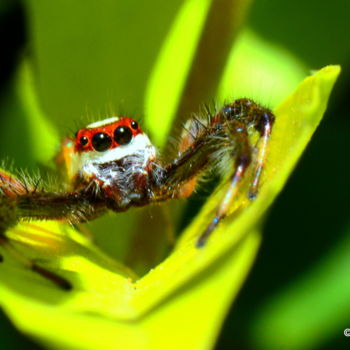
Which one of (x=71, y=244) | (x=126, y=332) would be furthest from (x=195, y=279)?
(x=71, y=244)

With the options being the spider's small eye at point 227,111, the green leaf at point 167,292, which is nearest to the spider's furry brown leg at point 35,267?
the green leaf at point 167,292

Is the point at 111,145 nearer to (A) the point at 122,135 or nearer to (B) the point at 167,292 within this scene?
(A) the point at 122,135

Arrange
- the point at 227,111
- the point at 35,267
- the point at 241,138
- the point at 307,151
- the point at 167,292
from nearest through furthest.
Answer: the point at 167,292
the point at 35,267
the point at 241,138
the point at 227,111
the point at 307,151

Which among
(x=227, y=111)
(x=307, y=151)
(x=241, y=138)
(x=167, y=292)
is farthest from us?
(x=307, y=151)

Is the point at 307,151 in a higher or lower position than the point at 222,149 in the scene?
lower

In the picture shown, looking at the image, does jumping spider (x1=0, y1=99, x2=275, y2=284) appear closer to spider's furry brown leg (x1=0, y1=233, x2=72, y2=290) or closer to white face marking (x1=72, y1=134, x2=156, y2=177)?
white face marking (x1=72, y1=134, x2=156, y2=177)

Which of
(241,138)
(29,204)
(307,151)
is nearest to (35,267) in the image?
(29,204)

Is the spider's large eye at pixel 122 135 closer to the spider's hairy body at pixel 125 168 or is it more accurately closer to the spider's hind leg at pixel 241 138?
the spider's hairy body at pixel 125 168
